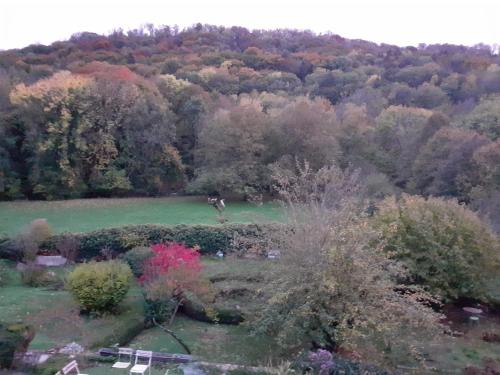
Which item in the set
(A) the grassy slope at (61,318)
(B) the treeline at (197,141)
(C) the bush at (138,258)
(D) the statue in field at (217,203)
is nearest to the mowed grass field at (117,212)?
(D) the statue in field at (217,203)

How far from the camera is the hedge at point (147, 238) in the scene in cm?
2545

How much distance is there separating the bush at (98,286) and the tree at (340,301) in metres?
5.74

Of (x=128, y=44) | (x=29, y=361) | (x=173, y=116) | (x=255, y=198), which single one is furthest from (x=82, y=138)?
(x=128, y=44)

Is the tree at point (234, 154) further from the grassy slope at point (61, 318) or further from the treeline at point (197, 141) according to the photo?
the grassy slope at point (61, 318)

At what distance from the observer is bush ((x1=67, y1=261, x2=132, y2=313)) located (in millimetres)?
18109

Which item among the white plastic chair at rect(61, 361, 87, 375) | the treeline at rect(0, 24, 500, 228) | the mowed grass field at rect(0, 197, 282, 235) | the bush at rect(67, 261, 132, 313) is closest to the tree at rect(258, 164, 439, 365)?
the white plastic chair at rect(61, 361, 87, 375)

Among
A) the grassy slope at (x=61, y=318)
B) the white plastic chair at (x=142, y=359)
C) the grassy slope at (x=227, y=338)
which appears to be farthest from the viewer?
the grassy slope at (x=61, y=318)

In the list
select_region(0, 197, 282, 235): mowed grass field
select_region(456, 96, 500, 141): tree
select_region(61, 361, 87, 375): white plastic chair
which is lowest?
select_region(0, 197, 282, 235): mowed grass field

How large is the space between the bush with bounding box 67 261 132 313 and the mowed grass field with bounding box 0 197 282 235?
34.9ft

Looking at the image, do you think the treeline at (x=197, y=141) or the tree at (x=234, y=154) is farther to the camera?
the tree at (x=234, y=154)

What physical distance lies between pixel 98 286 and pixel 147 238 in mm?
7893

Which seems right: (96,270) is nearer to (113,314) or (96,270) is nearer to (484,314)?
(113,314)

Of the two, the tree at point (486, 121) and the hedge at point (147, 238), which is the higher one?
the tree at point (486, 121)

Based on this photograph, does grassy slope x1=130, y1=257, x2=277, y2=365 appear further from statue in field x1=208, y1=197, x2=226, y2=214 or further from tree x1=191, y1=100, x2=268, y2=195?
tree x1=191, y1=100, x2=268, y2=195
